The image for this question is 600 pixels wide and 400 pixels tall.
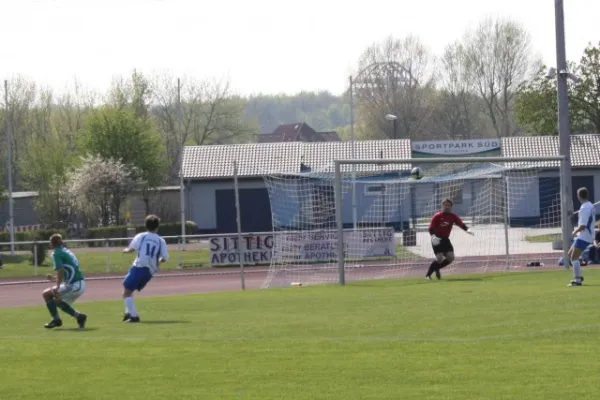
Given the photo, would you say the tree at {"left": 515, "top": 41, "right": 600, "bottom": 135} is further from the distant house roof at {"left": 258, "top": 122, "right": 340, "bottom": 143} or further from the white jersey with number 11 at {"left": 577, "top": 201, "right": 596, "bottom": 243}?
the distant house roof at {"left": 258, "top": 122, "right": 340, "bottom": 143}

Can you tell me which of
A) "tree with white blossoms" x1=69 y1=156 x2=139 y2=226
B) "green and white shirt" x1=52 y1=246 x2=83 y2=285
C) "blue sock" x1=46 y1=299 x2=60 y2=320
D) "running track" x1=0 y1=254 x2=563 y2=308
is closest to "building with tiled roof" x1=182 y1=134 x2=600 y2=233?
"tree with white blossoms" x1=69 y1=156 x2=139 y2=226

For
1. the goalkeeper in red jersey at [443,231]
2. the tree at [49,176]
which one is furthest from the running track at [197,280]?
the tree at [49,176]

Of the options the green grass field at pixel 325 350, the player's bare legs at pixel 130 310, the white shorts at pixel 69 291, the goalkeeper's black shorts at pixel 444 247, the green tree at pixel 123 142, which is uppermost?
the green tree at pixel 123 142

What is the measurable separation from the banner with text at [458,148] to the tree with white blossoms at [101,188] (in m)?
17.0

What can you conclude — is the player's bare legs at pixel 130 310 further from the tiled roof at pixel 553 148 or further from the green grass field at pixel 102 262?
the tiled roof at pixel 553 148

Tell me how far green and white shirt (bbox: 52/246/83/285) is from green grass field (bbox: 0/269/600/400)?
87 centimetres

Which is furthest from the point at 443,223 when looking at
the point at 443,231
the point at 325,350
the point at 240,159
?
the point at 240,159

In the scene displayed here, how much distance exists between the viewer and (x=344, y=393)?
36.2 ft

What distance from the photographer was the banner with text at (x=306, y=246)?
34125 millimetres

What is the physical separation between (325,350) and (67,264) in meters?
6.10

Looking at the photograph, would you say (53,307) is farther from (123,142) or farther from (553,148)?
(123,142)

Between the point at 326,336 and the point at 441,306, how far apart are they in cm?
466

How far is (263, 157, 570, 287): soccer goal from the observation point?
109 feet

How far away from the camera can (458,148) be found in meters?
67.9
